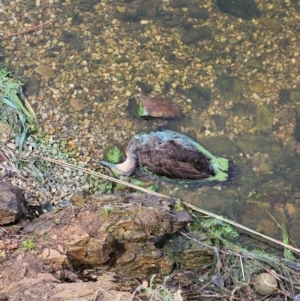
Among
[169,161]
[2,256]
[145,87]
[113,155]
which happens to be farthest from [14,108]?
[2,256]

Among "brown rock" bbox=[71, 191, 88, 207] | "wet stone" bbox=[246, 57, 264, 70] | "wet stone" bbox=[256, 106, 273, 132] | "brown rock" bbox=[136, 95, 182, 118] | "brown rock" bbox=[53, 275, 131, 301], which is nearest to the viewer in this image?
"brown rock" bbox=[53, 275, 131, 301]

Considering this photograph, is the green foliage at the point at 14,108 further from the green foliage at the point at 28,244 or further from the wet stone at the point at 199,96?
the wet stone at the point at 199,96

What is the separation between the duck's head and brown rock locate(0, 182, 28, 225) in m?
1.07

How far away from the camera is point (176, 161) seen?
4770 mm

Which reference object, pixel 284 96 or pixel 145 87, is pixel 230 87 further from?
pixel 145 87

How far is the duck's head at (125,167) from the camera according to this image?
4.85 m

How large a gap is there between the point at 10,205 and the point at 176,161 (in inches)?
69.4

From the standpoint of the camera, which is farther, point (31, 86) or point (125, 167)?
point (31, 86)

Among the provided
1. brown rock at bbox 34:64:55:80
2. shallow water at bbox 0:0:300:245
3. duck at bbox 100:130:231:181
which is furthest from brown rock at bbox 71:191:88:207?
brown rock at bbox 34:64:55:80

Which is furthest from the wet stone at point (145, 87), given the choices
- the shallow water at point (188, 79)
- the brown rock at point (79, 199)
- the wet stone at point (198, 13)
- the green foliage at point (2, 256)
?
the green foliage at point (2, 256)

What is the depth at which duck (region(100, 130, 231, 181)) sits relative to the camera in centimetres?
478

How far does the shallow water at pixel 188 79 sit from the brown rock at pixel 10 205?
38.4 inches

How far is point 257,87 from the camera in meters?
5.47

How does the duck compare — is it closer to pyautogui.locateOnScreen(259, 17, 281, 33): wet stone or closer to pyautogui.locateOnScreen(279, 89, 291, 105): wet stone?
pyautogui.locateOnScreen(279, 89, 291, 105): wet stone
